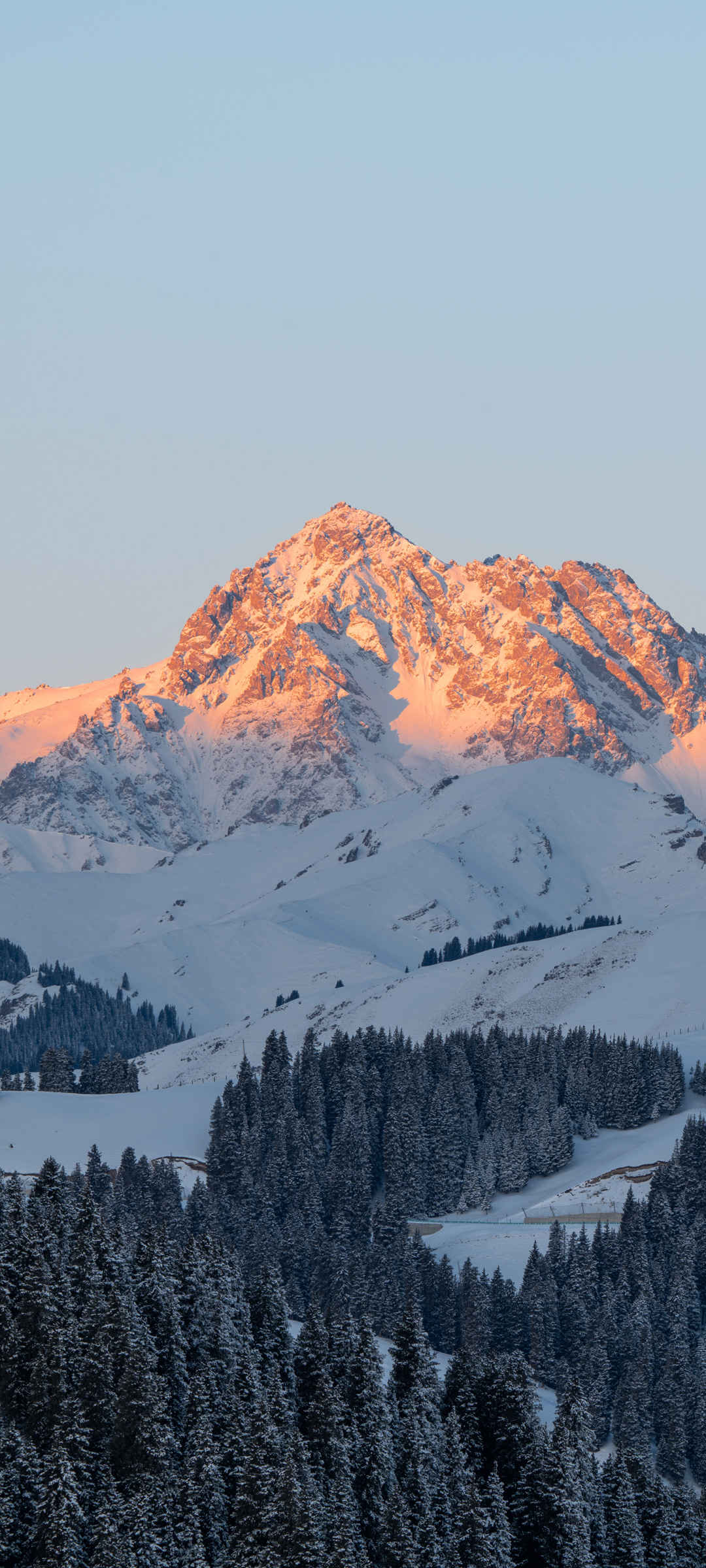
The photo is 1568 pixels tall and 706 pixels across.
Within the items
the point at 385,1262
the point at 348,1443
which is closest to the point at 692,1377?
the point at 385,1262

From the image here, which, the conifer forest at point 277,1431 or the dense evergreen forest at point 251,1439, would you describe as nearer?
the dense evergreen forest at point 251,1439

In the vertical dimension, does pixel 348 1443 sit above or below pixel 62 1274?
below

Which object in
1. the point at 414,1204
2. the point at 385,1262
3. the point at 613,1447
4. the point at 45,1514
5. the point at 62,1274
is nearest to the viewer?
the point at 45,1514

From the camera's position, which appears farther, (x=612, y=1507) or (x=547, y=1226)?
(x=547, y=1226)

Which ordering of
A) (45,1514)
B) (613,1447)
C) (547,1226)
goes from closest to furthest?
(45,1514) < (613,1447) < (547,1226)

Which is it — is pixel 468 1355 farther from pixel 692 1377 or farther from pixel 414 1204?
pixel 414 1204

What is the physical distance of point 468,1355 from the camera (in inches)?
4449

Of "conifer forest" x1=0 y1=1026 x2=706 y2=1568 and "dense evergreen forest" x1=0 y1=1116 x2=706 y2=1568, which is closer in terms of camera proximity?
"dense evergreen forest" x1=0 y1=1116 x2=706 y2=1568

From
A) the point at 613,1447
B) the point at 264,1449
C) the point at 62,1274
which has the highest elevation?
the point at 62,1274

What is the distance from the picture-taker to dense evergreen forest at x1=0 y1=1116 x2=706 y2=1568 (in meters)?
86.1

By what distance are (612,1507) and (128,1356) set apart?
25471 millimetres

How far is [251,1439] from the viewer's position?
3595 inches

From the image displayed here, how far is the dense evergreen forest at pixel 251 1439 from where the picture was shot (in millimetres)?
86125

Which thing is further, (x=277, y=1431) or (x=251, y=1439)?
(x=277, y=1431)
